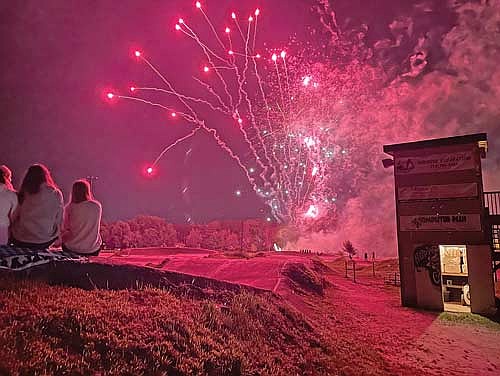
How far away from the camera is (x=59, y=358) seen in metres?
4.96

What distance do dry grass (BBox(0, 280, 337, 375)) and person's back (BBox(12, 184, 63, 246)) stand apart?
1.00m

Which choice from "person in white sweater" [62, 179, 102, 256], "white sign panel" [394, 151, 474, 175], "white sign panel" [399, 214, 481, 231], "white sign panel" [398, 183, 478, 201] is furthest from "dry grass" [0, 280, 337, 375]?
"white sign panel" [394, 151, 474, 175]

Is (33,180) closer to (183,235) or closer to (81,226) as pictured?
(81,226)

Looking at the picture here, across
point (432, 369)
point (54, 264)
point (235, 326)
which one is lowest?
point (432, 369)

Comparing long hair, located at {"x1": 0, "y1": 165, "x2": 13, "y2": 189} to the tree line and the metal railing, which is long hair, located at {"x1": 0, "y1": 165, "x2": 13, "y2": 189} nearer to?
the metal railing

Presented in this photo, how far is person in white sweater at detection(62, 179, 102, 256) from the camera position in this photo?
8180 mm

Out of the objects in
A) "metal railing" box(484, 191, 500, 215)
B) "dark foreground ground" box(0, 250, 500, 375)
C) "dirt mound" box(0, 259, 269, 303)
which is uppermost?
"metal railing" box(484, 191, 500, 215)

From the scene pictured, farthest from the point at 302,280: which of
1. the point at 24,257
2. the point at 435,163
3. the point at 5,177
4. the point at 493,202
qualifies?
the point at 5,177

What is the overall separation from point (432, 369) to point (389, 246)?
51.1 m

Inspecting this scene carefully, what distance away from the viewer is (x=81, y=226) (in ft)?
27.3

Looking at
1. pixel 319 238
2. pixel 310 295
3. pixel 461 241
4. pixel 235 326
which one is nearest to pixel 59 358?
pixel 235 326

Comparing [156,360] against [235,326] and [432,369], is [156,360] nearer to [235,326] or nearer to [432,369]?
[235,326]

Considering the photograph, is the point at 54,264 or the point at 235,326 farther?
the point at 235,326

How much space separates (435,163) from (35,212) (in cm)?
1969
